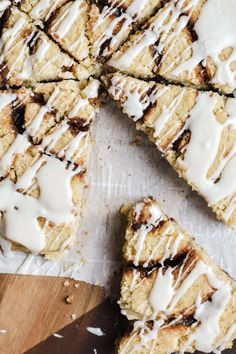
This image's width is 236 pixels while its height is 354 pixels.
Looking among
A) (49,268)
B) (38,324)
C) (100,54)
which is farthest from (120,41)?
(38,324)

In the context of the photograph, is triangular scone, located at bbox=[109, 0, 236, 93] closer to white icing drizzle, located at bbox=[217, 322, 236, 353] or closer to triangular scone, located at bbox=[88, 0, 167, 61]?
triangular scone, located at bbox=[88, 0, 167, 61]

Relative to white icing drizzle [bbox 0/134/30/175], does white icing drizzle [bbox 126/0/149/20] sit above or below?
above

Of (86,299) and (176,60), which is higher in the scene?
(176,60)

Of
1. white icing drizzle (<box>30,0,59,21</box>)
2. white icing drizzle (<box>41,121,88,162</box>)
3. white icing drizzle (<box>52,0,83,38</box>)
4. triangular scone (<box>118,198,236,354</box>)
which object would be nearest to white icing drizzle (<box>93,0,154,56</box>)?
white icing drizzle (<box>52,0,83,38</box>)

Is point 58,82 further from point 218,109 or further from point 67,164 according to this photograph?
point 218,109

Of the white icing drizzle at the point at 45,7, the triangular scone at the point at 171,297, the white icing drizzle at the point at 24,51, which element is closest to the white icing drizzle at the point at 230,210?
the triangular scone at the point at 171,297

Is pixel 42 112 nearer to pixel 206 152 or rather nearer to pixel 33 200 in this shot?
pixel 33 200

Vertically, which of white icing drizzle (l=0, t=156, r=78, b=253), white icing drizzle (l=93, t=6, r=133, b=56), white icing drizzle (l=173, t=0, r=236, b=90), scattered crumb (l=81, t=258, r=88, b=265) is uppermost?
white icing drizzle (l=173, t=0, r=236, b=90)
